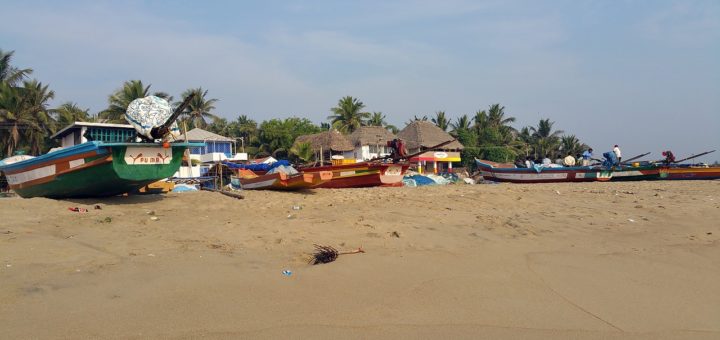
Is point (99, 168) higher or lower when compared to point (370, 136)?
lower

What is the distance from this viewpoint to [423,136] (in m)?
42.6

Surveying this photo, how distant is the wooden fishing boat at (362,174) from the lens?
15242mm

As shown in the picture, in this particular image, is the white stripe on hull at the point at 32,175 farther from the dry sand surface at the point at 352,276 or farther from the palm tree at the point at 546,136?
the palm tree at the point at 546,136

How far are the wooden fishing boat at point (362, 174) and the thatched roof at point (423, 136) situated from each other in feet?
81.3

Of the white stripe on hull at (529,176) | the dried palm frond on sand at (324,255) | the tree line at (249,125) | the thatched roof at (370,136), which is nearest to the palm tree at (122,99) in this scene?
the tree line at (249,125)

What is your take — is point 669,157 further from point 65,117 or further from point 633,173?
point 65,117

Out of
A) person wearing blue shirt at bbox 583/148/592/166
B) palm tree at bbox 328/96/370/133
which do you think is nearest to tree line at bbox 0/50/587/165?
palm tree at bbox 328/96/370/133

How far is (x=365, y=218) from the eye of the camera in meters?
7.32

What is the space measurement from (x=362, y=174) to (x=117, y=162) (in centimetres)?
874

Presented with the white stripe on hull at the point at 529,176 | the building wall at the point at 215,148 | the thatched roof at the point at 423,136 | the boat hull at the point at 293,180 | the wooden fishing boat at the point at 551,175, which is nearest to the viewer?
the boat hull at the point at 293,180

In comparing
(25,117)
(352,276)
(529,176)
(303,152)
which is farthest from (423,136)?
(352,276)

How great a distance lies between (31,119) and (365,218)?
109 feet

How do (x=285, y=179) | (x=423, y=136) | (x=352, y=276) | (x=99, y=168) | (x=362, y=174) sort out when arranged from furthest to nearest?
(x=423, y=136), (x=362, y=174), (x=285, y=179), (x=99, y=168), (x=352, y=276)

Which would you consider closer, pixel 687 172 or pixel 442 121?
pixel 687 172
